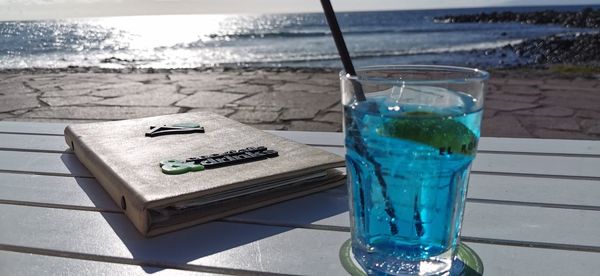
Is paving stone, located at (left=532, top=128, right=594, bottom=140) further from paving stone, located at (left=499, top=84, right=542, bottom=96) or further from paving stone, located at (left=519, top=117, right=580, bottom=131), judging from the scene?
paving stone, located at (left=499, top=84, right=542, bottom=96)

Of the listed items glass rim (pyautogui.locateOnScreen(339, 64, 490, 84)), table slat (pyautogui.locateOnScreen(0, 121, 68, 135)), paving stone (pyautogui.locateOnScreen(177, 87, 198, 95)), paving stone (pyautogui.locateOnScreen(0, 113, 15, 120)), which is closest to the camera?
glass rim (pyautogui.locateOnScreen(339, 64, 490, 84))

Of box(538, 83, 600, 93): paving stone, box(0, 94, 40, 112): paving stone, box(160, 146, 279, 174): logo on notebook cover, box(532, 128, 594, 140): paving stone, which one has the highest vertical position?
box(160, 146, 279, 174): logo on notebook cover

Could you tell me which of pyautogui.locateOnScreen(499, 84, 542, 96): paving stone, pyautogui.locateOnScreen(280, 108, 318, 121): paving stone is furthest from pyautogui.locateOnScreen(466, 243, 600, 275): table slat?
pyautogui.locateOnScreen(499, 84, 542, 96): paving stone

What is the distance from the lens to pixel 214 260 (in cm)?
54

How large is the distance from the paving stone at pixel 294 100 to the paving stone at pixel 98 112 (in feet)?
1.86

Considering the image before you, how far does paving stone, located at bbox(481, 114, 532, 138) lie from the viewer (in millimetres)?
2621

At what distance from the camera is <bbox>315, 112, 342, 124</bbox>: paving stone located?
115 inches

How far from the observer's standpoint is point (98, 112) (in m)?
3.24

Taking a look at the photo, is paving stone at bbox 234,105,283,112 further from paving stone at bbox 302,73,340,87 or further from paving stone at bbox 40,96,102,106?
paving stone at bbox 40,96,102,106

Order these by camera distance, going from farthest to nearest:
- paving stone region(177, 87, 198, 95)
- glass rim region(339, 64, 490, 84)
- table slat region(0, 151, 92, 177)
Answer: paving stone region(177, 87, 198, 95), table slat region(0, 151, 92, 177), glass rim region(339, 64, 490, 84)

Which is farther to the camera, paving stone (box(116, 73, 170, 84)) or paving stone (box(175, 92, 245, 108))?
paving stone (box(116, 73, 170, 84))

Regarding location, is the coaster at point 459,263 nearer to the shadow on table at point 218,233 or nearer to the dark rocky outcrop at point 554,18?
the shadow on table at point 218,233

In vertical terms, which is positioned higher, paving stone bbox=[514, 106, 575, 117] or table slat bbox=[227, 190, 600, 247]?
table slat bbox=[227, 190, 600, 247]

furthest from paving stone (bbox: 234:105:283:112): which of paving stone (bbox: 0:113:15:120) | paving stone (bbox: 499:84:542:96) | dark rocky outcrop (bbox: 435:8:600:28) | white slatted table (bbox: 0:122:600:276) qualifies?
dark rocky outcrop (bbox: 435:8:600:28)
